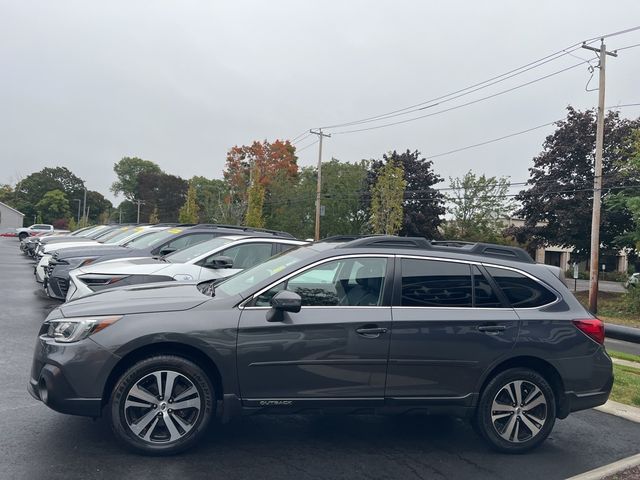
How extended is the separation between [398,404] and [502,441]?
960 millimetres

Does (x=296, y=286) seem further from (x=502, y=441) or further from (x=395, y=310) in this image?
(x=502, y=441)

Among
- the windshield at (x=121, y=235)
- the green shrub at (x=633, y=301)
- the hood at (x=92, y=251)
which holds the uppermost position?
the windshield at (x=121, y=235)

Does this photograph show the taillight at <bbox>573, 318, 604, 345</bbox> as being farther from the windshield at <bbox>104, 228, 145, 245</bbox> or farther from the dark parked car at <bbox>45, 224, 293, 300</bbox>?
the windshield at <bbox>104, 228, 145, 245</bbox>

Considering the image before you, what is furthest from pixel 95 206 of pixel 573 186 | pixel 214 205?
pixel 573 186

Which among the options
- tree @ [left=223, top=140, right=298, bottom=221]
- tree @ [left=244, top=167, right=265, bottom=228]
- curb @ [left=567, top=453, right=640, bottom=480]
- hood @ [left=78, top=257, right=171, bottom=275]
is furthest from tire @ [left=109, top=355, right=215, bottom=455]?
tree @ [left=223, top=140, right=298, bottom=221]

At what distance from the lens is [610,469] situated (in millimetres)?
4465

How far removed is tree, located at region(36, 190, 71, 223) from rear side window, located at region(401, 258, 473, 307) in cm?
9974

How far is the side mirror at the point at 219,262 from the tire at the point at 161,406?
4316 mm

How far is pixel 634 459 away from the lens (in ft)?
15.6

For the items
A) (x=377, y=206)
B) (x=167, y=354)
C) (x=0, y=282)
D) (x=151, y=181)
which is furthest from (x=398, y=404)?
(x=151, y=181)

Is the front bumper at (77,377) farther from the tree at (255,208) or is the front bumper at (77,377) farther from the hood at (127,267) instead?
the tree at (255,208)

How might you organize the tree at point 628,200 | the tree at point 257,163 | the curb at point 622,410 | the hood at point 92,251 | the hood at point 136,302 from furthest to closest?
the tree at point 257,163, the tree at point 628,200, the hood at point 92,251, the curb at point 622,410, the hood at point 136,302

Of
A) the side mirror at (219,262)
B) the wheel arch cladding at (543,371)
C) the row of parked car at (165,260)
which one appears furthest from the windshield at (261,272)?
the side mirror at (219,262)

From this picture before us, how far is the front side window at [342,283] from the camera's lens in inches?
187
